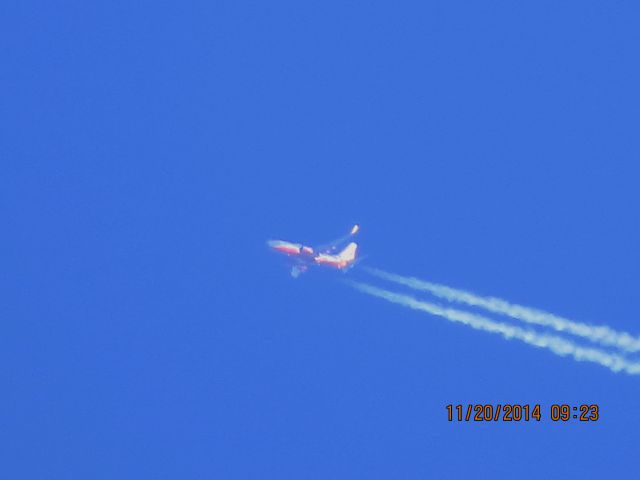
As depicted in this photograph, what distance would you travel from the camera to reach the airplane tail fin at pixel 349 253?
1524cm

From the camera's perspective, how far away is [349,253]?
1526cm

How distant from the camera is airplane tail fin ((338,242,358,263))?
600 inches

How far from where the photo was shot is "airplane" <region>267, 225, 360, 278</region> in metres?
15.3

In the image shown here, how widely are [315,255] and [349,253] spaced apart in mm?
364

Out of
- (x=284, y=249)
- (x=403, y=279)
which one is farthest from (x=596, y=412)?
(x=284, y=249)

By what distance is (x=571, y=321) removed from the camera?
48.0 feet

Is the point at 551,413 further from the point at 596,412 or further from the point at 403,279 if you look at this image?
the point at 403,279

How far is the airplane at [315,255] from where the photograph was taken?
50.1 feet

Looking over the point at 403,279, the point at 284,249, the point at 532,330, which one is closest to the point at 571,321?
the point at 532,330

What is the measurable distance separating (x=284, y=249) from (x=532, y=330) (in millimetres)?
2586

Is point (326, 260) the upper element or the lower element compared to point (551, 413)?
upper

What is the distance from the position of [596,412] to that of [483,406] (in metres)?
1.06

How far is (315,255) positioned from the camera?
606 inches

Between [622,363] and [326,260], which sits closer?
[622,363]
